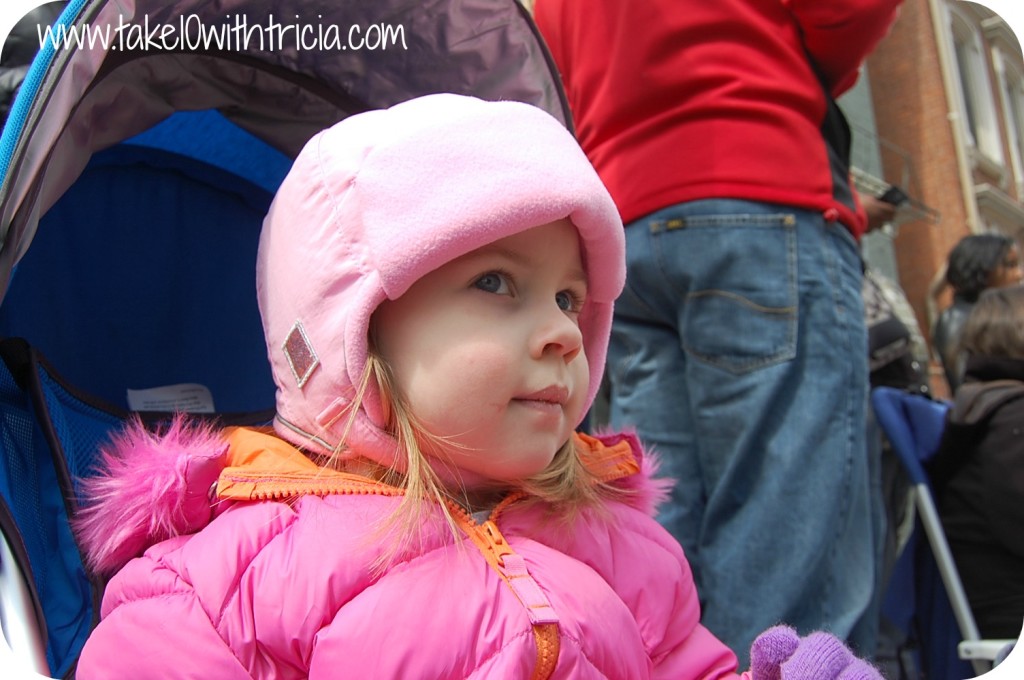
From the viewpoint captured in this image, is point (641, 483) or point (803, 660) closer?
point (803, 660)

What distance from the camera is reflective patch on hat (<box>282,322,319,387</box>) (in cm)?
108

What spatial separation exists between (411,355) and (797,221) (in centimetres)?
88

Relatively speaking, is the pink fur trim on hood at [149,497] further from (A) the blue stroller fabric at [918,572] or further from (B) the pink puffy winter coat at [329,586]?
(A) the blue stroller fabric at [918,572]

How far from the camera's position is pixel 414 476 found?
1006 mm

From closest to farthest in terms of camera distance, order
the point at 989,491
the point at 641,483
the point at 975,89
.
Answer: the point at 641,483 → the point at 989,491 → the point at 975,89

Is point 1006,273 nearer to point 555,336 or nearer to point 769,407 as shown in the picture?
point 769,407

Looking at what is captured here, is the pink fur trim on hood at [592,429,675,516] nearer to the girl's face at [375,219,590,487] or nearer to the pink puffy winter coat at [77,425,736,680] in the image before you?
the pink puffy winter coat at [77,425,736,680]

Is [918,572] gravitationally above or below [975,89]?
below

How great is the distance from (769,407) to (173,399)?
3.36 feet

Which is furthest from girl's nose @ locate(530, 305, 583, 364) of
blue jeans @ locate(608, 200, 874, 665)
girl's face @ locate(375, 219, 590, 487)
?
blue jeans @ locate(608, 200, 874, 665)

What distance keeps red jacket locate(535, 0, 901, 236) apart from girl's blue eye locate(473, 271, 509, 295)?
696 millimetres

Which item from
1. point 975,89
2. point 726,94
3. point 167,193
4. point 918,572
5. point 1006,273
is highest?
point 975,89

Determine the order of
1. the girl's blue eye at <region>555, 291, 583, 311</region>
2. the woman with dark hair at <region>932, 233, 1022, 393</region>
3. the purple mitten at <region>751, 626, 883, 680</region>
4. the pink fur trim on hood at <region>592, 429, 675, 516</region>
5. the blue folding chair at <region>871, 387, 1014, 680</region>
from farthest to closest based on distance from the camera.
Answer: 1. the woman with dark hair at <region>932, 233, 1022, 393</region>
2. the blue folding chair at <region>871, 387, 1014, 680</region>
3. the pink fur trim on hood at <region>592, 429, 675, 516</region>
4. the girl's blue eye at <region>555, 291, 583, 311</region>
5. the purple mitten at <region>751, 626, 883, 680</region>

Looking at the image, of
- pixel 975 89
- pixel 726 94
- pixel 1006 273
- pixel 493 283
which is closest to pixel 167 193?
pixel 493 283
